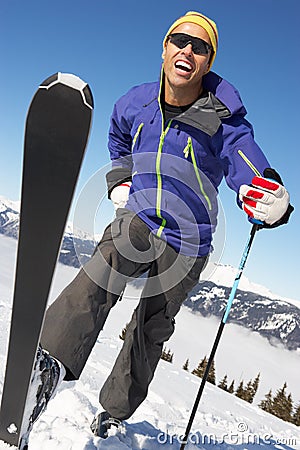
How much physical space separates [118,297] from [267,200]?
112cm

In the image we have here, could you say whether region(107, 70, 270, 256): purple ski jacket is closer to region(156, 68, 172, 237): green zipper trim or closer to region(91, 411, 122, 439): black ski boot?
region(156, 68, 172, 237): green zipper trim

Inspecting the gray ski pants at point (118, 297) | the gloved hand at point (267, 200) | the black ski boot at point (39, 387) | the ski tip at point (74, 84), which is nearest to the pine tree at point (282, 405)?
the gray ski pants at point (118, 297)

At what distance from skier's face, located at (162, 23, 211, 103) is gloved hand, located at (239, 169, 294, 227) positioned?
34.3 inches

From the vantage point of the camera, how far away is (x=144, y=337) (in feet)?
11.0

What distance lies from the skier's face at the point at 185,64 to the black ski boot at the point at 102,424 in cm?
240

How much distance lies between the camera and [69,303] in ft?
8.30

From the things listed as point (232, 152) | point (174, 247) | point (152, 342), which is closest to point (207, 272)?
point (174, 247)

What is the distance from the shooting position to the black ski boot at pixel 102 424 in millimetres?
3141

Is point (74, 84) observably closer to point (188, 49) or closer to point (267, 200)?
point (267, 200)

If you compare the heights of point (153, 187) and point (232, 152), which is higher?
point (232, 152)

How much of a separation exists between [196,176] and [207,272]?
A: 0.84m

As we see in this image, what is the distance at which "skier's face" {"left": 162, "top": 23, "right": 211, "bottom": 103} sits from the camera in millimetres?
3096

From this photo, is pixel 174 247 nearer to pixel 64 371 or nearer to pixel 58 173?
pixel 64 371

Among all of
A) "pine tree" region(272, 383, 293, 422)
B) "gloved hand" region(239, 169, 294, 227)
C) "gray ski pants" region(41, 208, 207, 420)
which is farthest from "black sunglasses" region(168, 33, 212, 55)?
"pine tree" region(272, 383, 293, 422)
